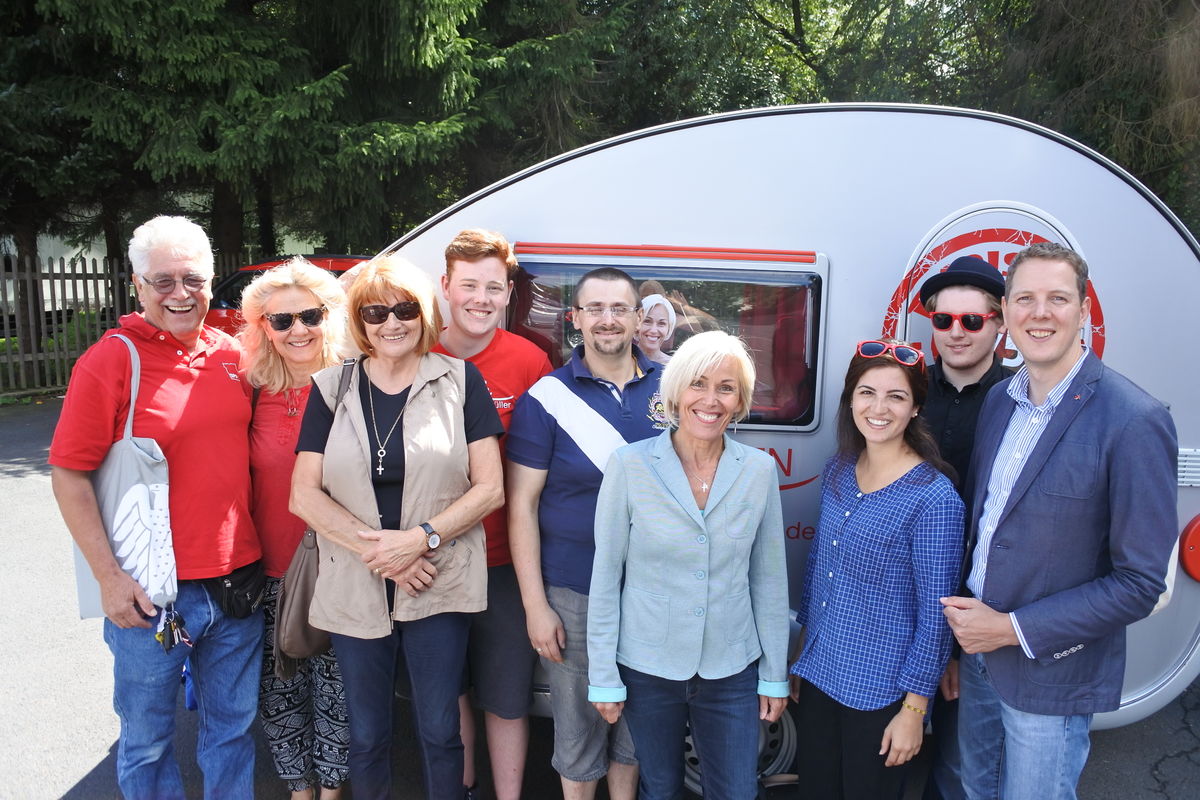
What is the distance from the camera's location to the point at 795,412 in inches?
119

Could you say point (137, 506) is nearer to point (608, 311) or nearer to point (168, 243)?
point (168, 243)

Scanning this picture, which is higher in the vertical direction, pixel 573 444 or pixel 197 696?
pixel 573 444

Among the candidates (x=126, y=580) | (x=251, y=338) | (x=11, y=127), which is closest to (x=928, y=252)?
(x=251, y=338)

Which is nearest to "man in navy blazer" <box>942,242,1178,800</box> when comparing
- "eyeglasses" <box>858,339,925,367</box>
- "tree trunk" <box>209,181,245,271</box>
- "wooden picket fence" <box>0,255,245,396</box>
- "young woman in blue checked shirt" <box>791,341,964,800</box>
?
"young woman in blue checked shirt" <box>791,341,964,800</box>

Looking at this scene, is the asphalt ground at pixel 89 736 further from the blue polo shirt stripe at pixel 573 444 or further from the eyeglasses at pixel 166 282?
the eyeglasses at pixel 166 282

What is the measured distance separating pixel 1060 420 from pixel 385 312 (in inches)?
77.7

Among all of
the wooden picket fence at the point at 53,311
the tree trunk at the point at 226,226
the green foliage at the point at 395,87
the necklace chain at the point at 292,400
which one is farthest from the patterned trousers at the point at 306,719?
the tree trunk at the point at 226,226

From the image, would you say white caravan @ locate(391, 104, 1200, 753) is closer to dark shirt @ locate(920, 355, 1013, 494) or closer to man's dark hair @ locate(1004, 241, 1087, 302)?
dark shirt @ locate(920, 355, 1013, 494)

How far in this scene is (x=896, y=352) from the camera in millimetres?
2297

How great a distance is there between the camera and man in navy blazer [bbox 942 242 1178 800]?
1936 millimetres

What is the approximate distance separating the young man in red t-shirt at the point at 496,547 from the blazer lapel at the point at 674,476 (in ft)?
2.28

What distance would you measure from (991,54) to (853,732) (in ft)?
36.3

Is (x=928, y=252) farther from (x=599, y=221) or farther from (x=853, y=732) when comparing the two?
(x=853, y=732)

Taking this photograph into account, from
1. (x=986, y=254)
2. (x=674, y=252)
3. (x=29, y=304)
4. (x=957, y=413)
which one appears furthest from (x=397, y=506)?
(x=29, y=304)
